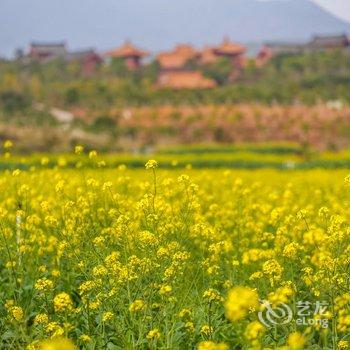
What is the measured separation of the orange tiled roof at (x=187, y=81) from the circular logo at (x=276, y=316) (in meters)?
47.9

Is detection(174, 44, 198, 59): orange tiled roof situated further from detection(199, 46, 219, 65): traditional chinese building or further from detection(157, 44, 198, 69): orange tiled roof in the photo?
detection(199, 46, 219, 65): traditional chinese building

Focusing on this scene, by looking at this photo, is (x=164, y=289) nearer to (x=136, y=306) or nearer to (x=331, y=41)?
(x=136, y=306)

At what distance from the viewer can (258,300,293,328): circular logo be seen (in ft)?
11.5

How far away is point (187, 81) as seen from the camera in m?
53.9

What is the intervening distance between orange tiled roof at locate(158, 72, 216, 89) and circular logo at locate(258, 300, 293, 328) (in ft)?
157

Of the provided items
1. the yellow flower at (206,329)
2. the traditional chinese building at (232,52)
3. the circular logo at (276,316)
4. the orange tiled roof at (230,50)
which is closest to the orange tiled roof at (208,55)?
the traditional chinese building at (232,52)

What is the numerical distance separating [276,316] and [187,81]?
5094 centimetres

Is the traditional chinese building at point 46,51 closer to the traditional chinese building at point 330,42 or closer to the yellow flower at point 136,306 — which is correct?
the traditional chinese building at point 330,42

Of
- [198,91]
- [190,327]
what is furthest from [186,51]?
[190,327]

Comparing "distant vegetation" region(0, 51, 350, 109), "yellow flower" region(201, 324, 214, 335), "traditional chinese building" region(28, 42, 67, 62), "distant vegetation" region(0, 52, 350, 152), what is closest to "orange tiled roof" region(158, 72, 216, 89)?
"distant vegetation" region(0, 51, 350, 109)

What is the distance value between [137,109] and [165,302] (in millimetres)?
34334

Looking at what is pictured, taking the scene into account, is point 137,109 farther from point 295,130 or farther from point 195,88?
point 195,88

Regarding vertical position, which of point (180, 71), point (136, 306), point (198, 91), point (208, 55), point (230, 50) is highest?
point (230, 50)

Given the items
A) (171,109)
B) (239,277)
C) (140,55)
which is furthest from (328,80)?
(239,277)
